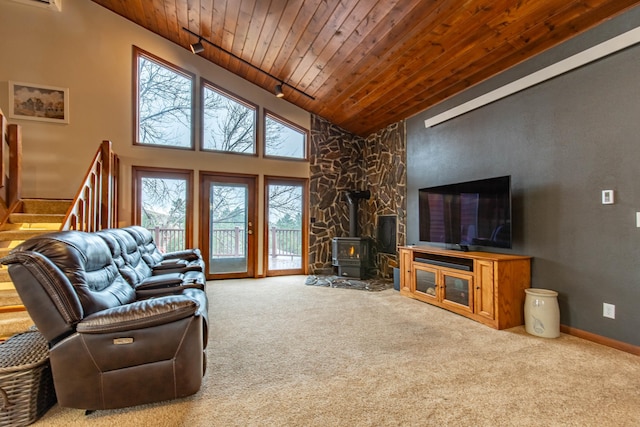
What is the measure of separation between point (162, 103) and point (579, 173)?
5858 millimetres

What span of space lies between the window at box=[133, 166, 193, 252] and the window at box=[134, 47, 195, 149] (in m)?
0.53

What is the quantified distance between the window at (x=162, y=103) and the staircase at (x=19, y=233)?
1.70 m

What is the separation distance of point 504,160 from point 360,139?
3.32m

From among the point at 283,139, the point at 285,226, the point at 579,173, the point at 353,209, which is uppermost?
the point at 283,139

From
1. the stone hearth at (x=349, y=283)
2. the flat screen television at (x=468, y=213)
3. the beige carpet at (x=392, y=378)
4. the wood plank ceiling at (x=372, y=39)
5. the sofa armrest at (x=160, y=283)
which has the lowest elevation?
the stone hearth at (x=349, y=283)

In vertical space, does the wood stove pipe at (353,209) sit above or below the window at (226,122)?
below

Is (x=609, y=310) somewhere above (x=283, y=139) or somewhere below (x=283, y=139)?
below

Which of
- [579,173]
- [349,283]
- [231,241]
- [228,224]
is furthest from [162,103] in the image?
[579,173]

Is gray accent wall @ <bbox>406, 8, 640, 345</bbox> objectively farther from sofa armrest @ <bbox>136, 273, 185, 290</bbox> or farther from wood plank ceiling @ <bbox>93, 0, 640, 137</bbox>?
sofa armrest @ <bbox>136, 273, 185, 290</bbox>

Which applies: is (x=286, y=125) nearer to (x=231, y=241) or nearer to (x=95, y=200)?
(x=231, y=241)

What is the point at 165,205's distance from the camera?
206 inches

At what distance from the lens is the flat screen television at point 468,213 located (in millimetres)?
3264

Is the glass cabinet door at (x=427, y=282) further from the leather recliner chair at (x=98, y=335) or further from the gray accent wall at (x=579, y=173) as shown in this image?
the leather recliner chair at (x=98, y=335)

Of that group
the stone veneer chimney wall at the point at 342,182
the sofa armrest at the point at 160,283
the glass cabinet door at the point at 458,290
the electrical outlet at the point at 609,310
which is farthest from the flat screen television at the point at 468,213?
the sofa armrest at the point at 160,283
